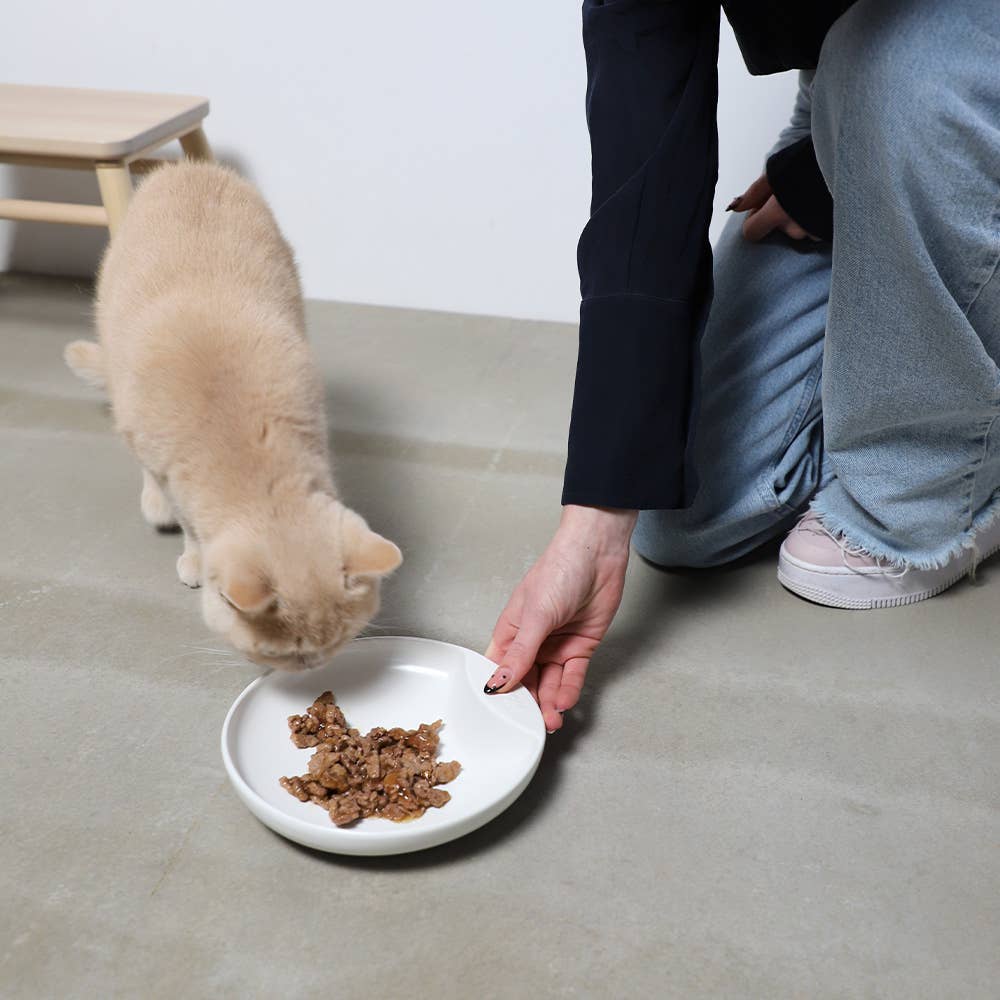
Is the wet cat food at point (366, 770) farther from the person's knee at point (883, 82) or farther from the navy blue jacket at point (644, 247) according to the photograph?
the person's knee at point (883, 82)

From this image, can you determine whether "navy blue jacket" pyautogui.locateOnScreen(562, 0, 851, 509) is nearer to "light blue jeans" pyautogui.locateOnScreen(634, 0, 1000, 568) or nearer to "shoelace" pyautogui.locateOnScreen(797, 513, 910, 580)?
"light blue jeans" pyautogui.locateOnScreen(634, 0, 1000, 568)

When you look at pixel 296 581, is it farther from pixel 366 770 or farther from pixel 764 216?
pixel 764 216

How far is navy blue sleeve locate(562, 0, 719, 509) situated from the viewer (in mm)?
1038

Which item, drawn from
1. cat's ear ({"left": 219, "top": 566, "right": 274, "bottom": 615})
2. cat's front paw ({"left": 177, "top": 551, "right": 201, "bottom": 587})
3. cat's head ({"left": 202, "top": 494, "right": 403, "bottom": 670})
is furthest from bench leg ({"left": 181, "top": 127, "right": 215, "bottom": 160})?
cat's ear ({"left": 219, "top": 566, "right": 274, "bottom": 615})

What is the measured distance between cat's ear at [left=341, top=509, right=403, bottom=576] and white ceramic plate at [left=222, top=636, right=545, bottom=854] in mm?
154

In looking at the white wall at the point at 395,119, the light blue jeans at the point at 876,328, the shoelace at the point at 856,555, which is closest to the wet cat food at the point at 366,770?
the light blue jeans at the point at 876,328

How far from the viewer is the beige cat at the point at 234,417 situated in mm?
960

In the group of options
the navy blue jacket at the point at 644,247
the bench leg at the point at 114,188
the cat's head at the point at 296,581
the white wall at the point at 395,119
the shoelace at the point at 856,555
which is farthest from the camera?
the white wall at the point at 395,119

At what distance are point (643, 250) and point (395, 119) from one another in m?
1.26

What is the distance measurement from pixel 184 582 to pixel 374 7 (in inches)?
52.3

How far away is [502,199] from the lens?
84.5 inches

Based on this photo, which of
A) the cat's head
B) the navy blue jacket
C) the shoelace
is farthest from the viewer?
the shoelace

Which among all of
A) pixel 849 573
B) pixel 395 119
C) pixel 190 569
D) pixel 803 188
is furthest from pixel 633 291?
pixel 395 119

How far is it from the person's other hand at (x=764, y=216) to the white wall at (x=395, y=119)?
Answer: 657mm
